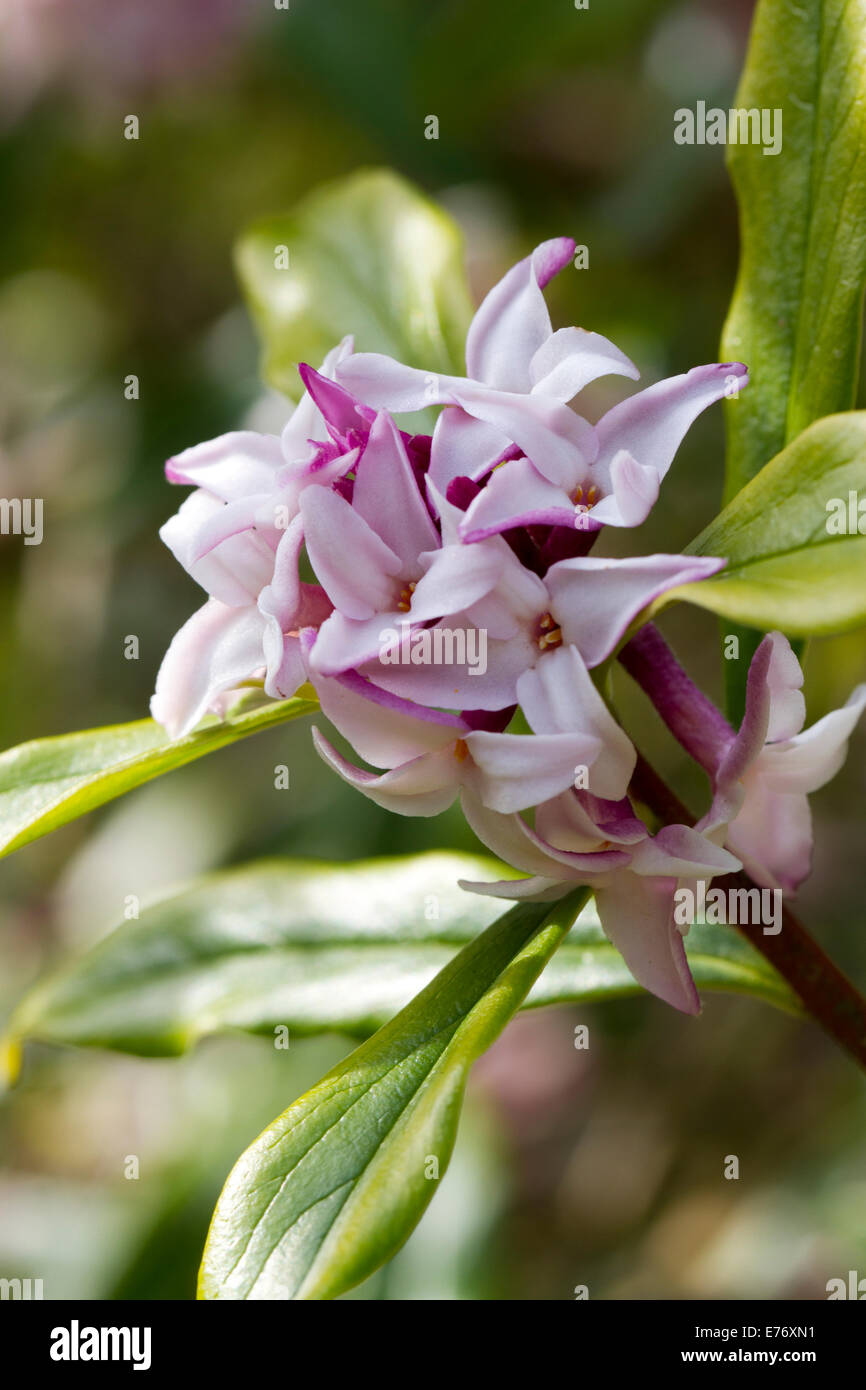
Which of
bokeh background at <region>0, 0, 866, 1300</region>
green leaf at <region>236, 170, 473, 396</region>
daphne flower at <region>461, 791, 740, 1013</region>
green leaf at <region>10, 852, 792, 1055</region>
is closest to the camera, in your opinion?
daphne flower at <region>461, 791, 740, 1013</region>

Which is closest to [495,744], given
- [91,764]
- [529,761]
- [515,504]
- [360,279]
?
[529,761]

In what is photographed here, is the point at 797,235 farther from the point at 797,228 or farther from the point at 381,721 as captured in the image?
the point at 381,721

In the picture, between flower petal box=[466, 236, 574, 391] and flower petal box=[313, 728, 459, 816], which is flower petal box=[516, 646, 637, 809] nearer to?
flower petal box=[313, 728, 459, 816]

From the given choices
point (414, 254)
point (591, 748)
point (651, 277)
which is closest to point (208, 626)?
point (591, 748)

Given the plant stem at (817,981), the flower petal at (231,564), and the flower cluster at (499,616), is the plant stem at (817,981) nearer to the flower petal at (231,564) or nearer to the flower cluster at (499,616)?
the flower cluster at (499,616)

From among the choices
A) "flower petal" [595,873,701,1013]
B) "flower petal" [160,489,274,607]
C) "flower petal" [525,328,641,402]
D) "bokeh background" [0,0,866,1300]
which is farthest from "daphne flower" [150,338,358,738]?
"bokeh background" [0,0,866,1300]

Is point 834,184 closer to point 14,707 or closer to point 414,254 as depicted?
point 414,254
